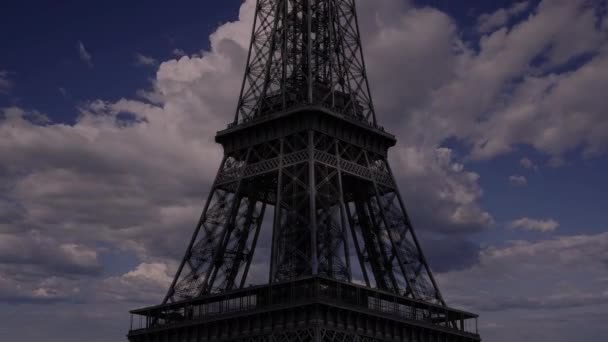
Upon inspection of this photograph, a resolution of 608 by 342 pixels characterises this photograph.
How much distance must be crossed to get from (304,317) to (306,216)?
45.4ft

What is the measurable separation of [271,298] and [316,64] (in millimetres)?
24797

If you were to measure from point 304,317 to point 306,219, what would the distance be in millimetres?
10349

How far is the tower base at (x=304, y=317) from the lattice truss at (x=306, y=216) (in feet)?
6.95

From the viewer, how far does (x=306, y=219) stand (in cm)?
8225

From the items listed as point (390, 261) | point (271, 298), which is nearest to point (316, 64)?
point (390, 261)

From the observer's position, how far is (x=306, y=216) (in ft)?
284

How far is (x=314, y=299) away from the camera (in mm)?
73438

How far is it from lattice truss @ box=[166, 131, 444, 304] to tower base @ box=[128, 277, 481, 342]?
6.95ft

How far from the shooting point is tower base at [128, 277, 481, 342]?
74625mm

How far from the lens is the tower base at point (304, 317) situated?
7462cm

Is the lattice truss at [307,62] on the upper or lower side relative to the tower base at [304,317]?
upper

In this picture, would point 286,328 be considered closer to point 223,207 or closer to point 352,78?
point 223,207

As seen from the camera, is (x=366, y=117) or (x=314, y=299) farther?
(x=366, y=117)

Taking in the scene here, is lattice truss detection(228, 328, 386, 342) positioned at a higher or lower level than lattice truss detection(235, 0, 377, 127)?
lower
